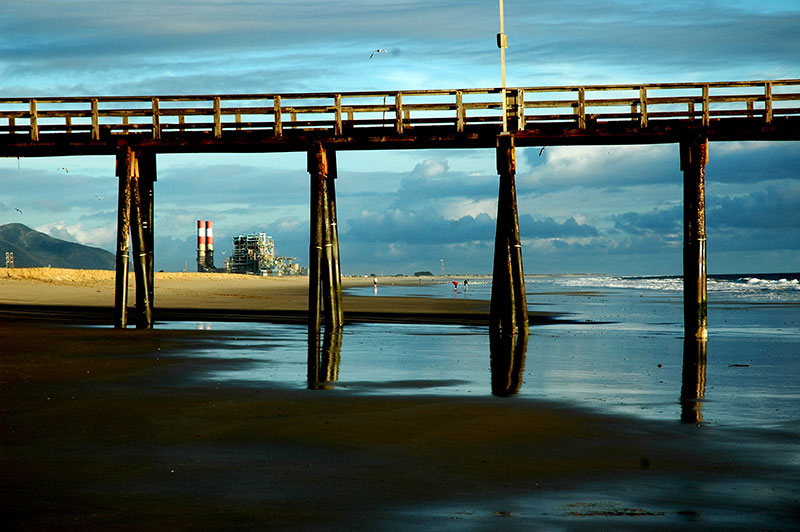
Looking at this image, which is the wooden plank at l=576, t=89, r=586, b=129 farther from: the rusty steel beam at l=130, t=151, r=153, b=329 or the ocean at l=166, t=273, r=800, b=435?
the rusty steel beam at l=130, t=151, r=153, b=329

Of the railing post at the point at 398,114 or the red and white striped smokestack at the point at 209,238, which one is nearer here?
the railing post at the point at 398,114

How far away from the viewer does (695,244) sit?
23.2m

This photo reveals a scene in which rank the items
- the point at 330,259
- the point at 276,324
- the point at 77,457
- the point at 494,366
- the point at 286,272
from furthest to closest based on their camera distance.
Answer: the point at 286,272 < the point at 276,324 < the point at 330,259 < the point at 494,366 < the point at 77,457

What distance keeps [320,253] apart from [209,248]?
12362 centimetres

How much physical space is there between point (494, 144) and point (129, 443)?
1731cm

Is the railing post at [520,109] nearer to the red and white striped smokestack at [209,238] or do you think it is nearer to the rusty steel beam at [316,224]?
the rusty steel beam at [316,224]

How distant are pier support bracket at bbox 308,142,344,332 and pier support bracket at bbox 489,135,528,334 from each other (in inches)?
185

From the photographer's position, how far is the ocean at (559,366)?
12680 mm

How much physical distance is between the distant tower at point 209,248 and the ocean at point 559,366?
116238 millimetres

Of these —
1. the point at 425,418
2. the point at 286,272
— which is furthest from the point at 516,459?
the point at 286,272

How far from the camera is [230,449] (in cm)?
927

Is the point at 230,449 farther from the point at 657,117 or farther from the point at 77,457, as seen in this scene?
the point at 657,117

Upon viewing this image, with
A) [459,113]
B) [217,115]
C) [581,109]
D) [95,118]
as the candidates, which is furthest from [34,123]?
[581,109]

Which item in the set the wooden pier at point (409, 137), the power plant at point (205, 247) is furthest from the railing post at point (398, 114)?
A: the power plant at point (205, 247)
